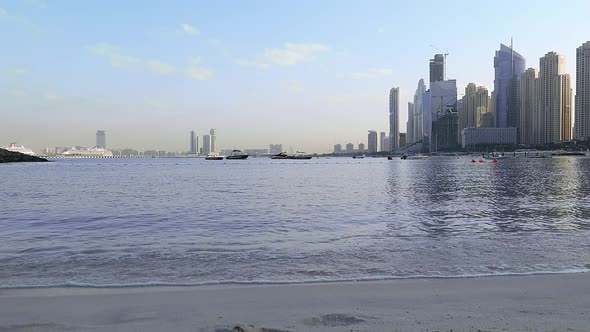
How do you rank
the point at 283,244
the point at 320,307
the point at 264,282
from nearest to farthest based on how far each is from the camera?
the point at 320,307 < the point at 264,282 < the point at 283,244

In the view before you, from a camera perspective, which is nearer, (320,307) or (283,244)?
(320,307)

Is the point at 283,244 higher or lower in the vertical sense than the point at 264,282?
lower

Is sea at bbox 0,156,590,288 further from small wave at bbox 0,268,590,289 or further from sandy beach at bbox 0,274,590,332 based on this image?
sandy beach at bbox 0,274,590,332

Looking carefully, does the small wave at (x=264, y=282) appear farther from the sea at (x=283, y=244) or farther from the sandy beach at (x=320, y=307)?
the sandy beach at (x=320, y=307)

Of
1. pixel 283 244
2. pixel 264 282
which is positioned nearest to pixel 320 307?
pixel 264 282

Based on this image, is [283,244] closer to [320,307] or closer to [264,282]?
[264,282]

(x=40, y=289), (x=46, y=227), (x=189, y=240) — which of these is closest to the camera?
(x=40, y=289)

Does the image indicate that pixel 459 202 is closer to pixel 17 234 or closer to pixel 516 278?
pixel 516 278

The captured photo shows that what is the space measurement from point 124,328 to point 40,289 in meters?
4.07

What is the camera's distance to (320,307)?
867cm

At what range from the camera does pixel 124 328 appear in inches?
296

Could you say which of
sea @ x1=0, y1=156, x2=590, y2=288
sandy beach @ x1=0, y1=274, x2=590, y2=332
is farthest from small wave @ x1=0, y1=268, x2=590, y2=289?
sandy beach @ x1=0, y1=274, x2=590, y2=332

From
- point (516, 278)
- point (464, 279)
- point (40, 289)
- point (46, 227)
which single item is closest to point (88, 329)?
point (40, 289)

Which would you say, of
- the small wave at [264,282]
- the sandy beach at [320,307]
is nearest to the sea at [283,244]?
the small wave at [264,282]
